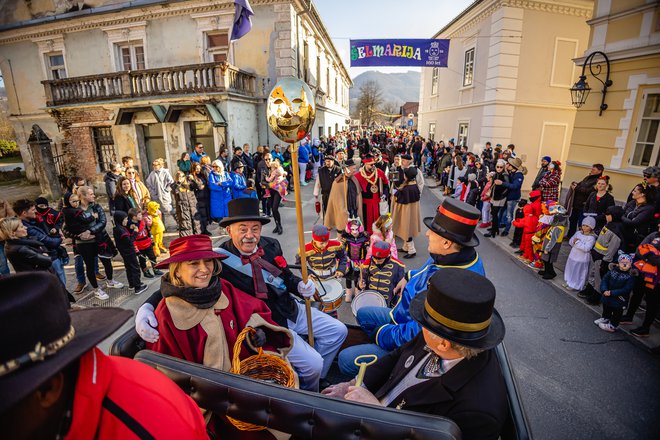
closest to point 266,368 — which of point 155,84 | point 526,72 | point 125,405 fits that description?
point 125,405

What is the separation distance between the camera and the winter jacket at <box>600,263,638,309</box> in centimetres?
410

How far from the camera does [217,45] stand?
1377 centimetres

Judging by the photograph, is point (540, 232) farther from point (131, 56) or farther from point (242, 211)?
point (131, 56)

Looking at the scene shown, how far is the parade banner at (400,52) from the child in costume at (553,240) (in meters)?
10.4

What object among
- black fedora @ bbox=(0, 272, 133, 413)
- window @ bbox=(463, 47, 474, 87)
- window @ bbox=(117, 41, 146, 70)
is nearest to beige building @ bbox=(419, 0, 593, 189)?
window @ bbox=(463, 47, 474, 87)

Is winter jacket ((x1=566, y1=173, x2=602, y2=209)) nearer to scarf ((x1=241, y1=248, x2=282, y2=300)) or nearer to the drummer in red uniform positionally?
the drummer in red uniform

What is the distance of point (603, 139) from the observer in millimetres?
8070

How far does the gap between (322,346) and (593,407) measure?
287cm

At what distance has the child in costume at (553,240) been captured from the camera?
5609mm

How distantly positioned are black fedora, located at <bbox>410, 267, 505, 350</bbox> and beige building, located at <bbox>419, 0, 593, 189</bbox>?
13435 mm

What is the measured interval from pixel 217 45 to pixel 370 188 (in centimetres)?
1142

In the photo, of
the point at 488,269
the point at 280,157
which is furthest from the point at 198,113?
the point at 488,269

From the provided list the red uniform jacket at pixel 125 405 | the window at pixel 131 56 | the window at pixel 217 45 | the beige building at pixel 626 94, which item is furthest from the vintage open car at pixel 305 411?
the window at pixel 131 56

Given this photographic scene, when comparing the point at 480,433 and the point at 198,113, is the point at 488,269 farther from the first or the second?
the point at 198,113
